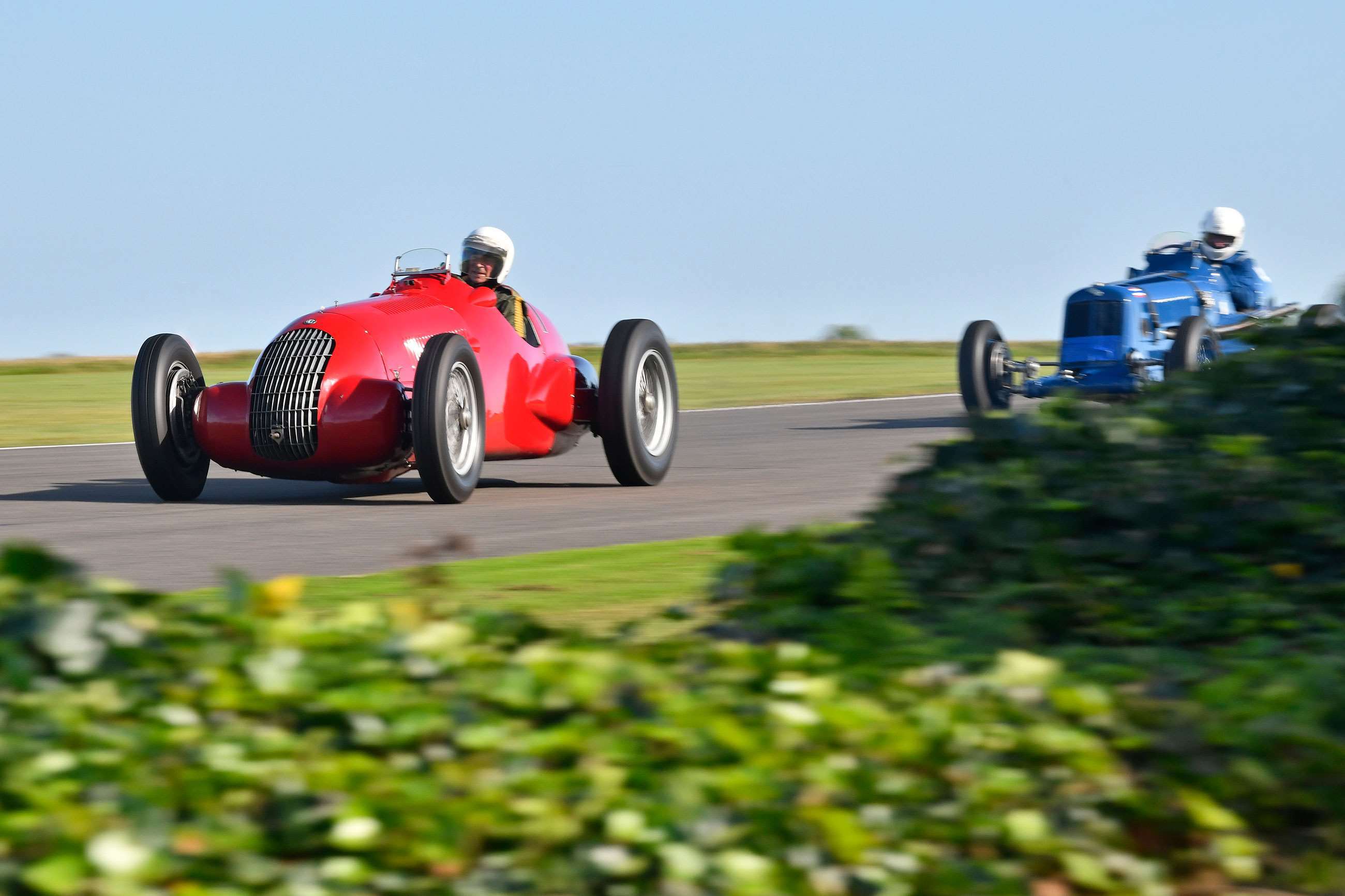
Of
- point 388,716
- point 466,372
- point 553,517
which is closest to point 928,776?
point 388,716

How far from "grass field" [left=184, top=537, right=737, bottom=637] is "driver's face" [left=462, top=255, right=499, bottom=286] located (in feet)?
15.6

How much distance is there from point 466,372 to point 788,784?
27.6 feet

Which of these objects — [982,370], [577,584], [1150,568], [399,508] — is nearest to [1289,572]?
[1150,568]

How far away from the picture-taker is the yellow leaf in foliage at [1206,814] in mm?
3582

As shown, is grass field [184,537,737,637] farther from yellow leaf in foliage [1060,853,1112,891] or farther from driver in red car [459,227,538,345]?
driver in red car [459,227,538,345]

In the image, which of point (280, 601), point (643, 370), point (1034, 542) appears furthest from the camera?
point (643, 370)

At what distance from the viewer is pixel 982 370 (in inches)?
757

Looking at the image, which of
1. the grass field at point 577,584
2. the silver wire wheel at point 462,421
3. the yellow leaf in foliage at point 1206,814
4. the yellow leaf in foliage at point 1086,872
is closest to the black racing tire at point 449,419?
the silver wire wheel at point 462,421

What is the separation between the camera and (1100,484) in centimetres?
548

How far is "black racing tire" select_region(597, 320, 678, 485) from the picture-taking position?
1268 cm

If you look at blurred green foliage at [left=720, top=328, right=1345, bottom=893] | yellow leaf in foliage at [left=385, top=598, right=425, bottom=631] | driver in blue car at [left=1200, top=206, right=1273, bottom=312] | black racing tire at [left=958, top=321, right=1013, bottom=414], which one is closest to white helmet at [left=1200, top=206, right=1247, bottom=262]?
driver in blue car at [left=1200, top=206, right=1273, bottom=312]

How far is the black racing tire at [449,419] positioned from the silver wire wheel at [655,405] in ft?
5.56

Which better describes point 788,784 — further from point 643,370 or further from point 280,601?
point 643,370

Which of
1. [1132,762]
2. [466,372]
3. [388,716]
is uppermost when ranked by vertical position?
[466,372]
